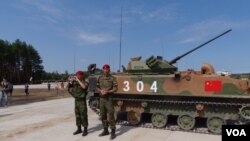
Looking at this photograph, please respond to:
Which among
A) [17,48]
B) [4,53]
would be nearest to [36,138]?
[4,53]

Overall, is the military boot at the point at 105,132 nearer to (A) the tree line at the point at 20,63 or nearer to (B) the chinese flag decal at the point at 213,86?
(B) the chinese flag decal at the point at 213,86

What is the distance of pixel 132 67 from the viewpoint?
1398cm

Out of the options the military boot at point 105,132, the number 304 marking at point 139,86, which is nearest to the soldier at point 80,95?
the military boot at point 105,132

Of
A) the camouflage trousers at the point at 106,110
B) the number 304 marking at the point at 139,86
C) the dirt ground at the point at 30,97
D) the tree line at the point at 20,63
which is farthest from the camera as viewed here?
the tree line at the point at 20,63

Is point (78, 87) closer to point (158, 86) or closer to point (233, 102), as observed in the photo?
point (158, 86)

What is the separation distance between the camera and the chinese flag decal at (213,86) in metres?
11.2

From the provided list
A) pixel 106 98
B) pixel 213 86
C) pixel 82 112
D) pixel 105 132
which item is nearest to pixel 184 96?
pixel 213 86

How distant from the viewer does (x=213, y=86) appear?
11258mm

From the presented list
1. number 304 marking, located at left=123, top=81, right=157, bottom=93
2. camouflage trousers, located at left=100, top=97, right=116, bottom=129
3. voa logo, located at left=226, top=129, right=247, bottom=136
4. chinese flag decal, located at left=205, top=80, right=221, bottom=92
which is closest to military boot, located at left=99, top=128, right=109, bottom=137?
camouflage trousers, located at left=100, top=97, right=116, bottom=129

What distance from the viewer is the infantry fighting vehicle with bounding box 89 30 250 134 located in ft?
36.4

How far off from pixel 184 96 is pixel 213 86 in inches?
43.3

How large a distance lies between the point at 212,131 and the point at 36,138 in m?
5.70

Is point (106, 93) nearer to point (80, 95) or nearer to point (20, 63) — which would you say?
point (80, 95)

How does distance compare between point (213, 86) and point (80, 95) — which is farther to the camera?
point (213, 86)
